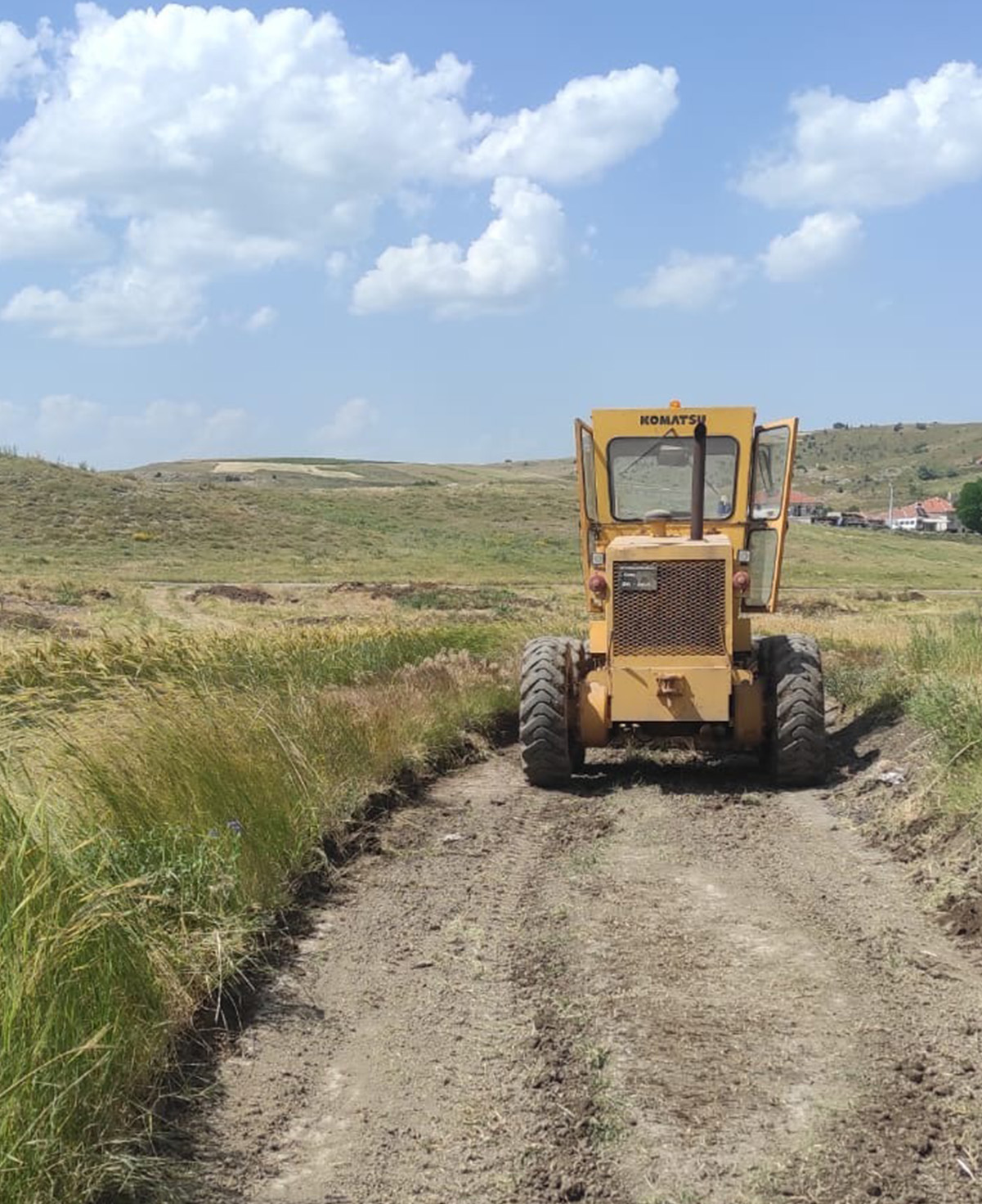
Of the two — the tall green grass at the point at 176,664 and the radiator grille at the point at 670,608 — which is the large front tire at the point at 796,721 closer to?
the radiator grille at the point at 670,608

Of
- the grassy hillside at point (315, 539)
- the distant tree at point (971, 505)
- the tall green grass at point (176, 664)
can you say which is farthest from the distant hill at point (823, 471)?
the tall green grass at point (176, 664)

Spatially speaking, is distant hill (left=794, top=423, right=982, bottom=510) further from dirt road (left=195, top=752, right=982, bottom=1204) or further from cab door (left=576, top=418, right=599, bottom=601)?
dirt road (left=195, top=752, right=982, bottom=1204)

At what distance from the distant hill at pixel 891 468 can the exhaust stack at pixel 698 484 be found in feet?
435

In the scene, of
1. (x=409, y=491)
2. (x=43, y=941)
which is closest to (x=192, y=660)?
(x=43, y=941)

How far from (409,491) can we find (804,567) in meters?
40.2

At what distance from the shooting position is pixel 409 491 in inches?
3873

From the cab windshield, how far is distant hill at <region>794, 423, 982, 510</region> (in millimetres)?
132327

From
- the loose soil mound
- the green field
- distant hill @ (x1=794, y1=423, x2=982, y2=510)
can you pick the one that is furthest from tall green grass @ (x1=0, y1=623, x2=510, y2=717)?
distant hill @ (x1=794, y1=423, x2=982, y2=510)

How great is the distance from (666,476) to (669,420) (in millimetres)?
524

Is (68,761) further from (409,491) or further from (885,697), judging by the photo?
(409,491)

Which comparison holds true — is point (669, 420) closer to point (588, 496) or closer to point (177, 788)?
point (588, 496)

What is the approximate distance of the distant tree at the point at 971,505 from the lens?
390 ft

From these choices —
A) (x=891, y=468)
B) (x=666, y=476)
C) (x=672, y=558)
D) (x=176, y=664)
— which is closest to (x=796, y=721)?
(x=672, y=558)

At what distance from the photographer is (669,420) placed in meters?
11.3
